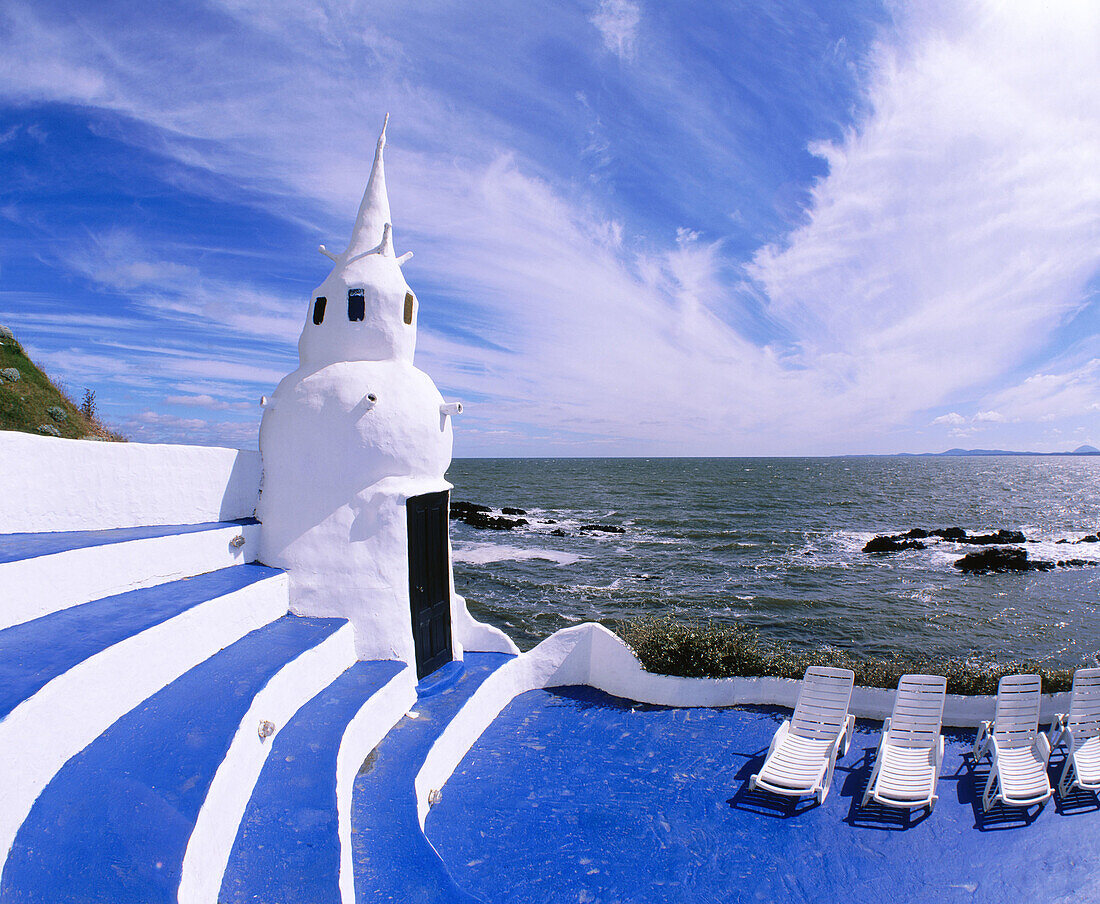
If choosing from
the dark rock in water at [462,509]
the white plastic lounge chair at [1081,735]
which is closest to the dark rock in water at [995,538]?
the dark rock in water at [462,509]

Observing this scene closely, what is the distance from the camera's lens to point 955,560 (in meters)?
33.4

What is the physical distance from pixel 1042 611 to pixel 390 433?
27.8 metres

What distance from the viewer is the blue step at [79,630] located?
13.9 ft

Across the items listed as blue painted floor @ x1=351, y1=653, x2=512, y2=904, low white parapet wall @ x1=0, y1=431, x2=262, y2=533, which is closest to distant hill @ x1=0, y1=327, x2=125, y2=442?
low white parapet wall @ x1=0, y1=431, x2=262, y2=533

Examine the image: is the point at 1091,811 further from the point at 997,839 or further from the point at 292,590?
the point at 292,590

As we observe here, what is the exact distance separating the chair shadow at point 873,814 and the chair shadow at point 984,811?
50 centimetres

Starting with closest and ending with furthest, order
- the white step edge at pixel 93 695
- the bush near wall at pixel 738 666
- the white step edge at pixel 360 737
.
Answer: the white step edge at pixel 93 695
the white step edge at pixel 360 737
the bush near wall at pixel 738 666

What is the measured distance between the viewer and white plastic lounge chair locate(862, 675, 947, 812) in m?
6.48

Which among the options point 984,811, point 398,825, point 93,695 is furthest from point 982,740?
point 93,695

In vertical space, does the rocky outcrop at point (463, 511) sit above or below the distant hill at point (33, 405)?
below

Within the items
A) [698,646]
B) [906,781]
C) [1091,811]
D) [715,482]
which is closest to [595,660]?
[698,646]

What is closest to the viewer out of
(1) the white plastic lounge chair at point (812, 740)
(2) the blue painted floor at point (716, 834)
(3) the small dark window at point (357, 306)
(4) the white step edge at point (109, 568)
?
(4) the white step edge at point (109, 568)

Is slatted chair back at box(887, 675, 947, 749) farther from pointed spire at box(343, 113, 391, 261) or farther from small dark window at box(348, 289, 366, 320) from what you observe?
pointed spire at box(343, 113, 391, 261)

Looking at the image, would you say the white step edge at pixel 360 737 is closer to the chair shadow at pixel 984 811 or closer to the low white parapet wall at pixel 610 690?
the low white parapet wall at pixel 610 690
